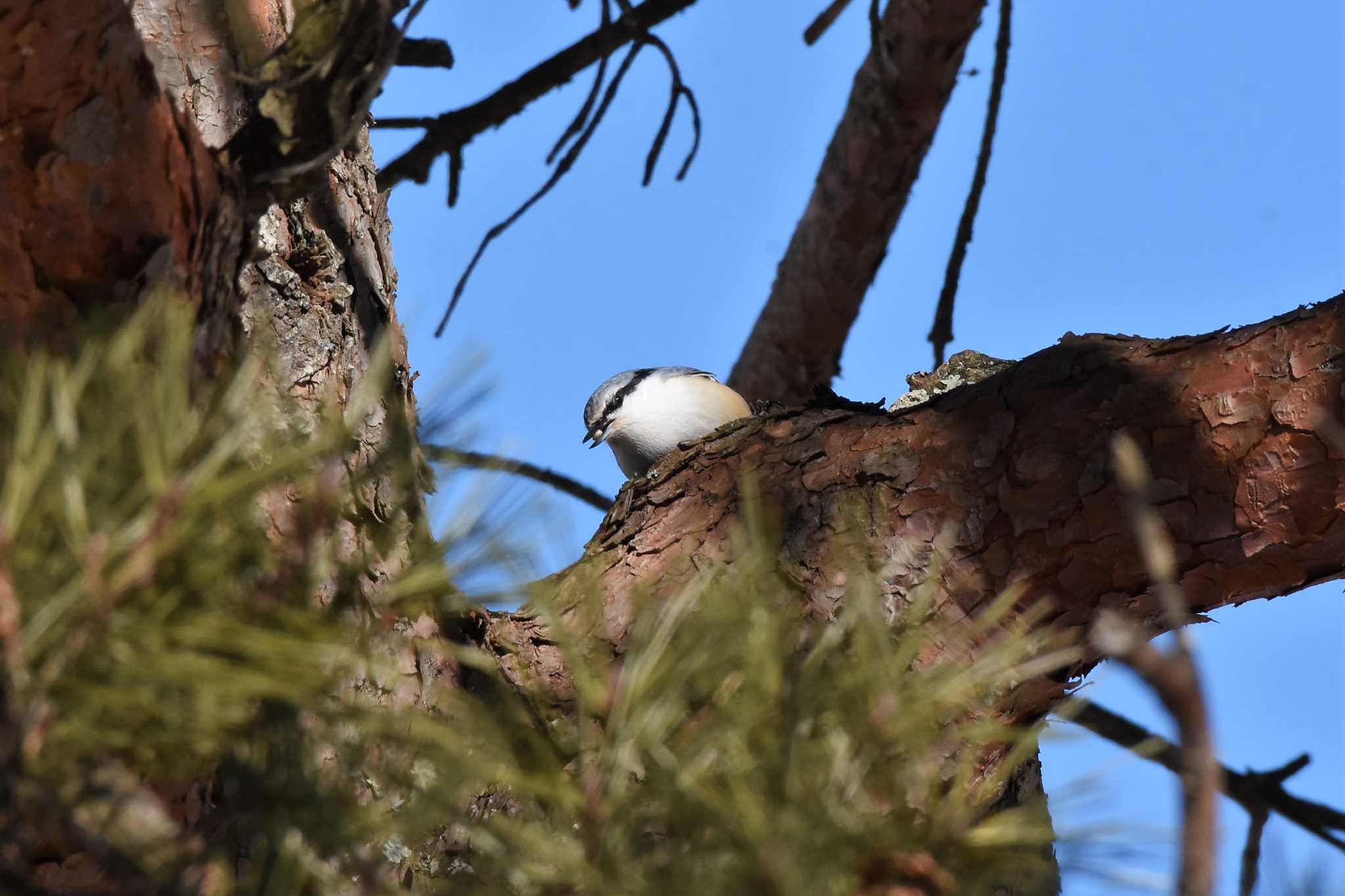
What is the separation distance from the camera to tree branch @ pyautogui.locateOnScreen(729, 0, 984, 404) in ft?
9.54

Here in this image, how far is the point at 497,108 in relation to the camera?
2859mm

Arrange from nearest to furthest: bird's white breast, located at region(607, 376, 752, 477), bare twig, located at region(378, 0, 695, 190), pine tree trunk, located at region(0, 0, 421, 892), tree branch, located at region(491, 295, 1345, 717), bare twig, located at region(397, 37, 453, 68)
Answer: pine tree trunk, located at region(0, 0, 421, 892), tree branch, located at region(491, 295, 1345, 717), bare twig, located at region(397, 37, 453, 68), bare twig, located at region(378, 0, 695, 190), bird's white breast, located at region(607, 376, 752, 477)

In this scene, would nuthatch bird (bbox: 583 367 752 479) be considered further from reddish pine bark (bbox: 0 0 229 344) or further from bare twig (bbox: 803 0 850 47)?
reddish pine bark (bbox: 0 0 229 344)

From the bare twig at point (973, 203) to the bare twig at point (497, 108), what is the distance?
2.65 feet

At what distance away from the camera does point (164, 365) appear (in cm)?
56

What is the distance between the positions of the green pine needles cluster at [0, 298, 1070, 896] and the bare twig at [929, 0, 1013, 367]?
221 cm

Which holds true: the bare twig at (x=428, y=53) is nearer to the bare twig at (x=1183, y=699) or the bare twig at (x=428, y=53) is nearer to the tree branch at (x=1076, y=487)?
the tree branch at (x=1076, y=487)

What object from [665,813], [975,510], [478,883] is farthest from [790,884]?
[975,510]

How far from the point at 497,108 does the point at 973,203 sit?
3.65 ft

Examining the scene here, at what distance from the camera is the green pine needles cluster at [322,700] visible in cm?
53

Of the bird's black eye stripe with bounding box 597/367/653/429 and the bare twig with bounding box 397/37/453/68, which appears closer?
the bare twig with bounding box 397/37/453/68

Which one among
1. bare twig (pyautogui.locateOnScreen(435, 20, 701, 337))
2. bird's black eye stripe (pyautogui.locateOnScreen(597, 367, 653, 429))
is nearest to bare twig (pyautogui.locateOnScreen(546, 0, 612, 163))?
bare twig (pyautogui.locateOnScreen(435, 20, 701, 337))

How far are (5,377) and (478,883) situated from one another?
0.38 metres

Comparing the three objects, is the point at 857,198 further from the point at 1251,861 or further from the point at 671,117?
the point at 1251,861
